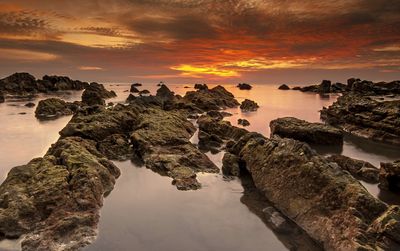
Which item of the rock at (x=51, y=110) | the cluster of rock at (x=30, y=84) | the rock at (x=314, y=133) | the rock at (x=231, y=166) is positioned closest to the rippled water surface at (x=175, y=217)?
the rock at (x=231, y=166)

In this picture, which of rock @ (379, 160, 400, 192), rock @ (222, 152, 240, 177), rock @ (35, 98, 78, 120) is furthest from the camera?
rock @ (35, 98, 78, 120)

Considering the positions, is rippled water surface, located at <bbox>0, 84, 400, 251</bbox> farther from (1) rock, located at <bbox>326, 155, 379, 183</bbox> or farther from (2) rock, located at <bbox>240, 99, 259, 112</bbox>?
(2) rock, located at <bbox>240, 99, 259, 112</bbox>

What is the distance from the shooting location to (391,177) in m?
23.7

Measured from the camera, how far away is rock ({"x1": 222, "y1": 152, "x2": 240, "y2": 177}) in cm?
2723

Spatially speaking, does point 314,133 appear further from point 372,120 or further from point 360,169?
point 372,120

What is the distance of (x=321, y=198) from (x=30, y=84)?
16016cm

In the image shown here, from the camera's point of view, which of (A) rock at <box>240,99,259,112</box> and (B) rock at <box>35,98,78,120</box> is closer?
(B) rock at <box>35,98,78,120</box>

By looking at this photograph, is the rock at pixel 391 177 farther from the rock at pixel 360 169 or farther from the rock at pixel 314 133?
the rock at pixel 314 133

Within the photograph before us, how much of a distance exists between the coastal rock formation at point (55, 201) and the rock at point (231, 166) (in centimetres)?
949

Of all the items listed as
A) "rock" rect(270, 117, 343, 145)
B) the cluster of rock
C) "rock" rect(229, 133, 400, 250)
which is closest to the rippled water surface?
"rock" rect(229, 133, 400, 250)

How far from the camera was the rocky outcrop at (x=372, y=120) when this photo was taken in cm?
4366

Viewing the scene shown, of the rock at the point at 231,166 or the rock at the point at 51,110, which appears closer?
the rock at the point at 231,166

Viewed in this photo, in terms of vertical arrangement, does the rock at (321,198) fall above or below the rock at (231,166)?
above

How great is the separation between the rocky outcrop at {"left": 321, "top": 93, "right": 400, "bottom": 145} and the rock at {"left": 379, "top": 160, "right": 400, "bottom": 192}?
2092 cm
